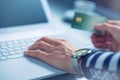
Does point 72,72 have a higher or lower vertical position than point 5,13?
lower

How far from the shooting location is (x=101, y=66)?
68cm

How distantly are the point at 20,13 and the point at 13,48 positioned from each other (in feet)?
0.72

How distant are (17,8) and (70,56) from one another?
1.22 ft

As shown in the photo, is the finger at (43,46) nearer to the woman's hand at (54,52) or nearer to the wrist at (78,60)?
the woman's hand at (54,52)

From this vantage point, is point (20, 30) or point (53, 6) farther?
point (53, 6)

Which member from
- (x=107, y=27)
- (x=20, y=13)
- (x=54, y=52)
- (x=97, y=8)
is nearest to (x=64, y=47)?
(x=54, y=52)

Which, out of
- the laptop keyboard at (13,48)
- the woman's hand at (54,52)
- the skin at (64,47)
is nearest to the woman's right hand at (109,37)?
the skin at (64,47)

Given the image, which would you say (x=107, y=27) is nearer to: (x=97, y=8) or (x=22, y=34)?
(x=22, y=34)

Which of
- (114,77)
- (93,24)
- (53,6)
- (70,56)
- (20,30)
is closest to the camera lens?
(114,77)

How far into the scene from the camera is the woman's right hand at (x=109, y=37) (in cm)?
86

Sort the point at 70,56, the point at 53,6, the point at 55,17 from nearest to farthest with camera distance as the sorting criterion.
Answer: the point at 70,56 → the point at 55,17 → the point at 53,6

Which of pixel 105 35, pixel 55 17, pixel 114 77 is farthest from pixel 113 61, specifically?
pixel 55 17

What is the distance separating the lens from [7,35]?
3.18ft

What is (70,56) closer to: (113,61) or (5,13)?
(113,61)
